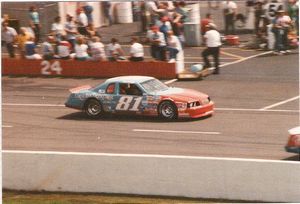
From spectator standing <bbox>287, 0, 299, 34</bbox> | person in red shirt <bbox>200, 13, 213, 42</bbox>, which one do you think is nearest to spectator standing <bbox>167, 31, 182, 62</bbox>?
person in red shirt <bbox>200, 13, 213, 42</bbox>

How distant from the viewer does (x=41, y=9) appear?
15.9 metres

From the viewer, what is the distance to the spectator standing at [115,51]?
14.2 meters

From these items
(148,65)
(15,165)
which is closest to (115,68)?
(148,65)

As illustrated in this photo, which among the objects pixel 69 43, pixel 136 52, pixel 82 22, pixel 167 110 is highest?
pixel 82 22

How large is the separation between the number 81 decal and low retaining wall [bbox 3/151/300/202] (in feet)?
9.62

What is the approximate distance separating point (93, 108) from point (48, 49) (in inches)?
61.1

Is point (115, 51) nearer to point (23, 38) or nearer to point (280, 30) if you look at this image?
point (23, 38)

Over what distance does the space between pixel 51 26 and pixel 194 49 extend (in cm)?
297

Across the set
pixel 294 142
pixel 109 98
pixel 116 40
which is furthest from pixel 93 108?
pixel 294 142

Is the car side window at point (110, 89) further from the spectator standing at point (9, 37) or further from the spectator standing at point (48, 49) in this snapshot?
the spectator standing at point (9, 37)

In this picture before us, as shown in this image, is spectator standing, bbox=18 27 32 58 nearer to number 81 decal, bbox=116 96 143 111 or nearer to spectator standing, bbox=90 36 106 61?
spectator standing, bbox=90 36 106 61

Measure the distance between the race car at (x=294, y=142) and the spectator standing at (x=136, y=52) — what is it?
342 centimetres

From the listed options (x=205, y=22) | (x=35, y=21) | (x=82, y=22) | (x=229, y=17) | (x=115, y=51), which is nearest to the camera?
(x=115, y=51)

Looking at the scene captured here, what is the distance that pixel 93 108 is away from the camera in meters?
15.4
